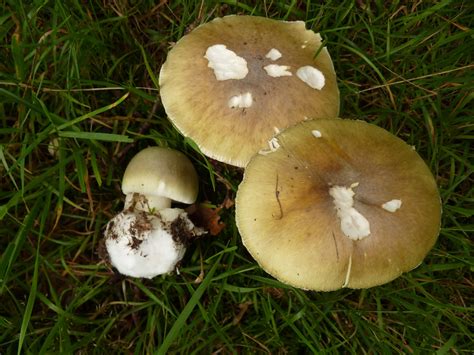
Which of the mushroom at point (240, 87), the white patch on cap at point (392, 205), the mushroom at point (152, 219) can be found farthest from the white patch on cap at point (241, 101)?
the white patch on cap at point (392, 205)

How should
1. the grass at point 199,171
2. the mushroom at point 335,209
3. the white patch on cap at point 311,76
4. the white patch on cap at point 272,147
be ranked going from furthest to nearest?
1. the grass at point 199,171
2. the white patch on cap at point 311,76
3. the white patch on cap at point 272,147
4. the mushroom at point 335,209

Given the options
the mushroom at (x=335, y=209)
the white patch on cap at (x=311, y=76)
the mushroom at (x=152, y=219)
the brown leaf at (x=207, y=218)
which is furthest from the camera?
the brown leaf at (x=207, y=218)

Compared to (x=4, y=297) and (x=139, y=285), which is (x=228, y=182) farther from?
(x=4, y=297)

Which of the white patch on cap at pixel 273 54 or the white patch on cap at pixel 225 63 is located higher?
the white patch on cap at pixel 273 54

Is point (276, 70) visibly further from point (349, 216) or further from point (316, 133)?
point (349, 216)

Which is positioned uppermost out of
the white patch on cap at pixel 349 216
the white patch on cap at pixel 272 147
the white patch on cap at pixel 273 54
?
the white patch on cap at pixel 273 54

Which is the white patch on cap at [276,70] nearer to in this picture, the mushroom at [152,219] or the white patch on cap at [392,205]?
the mushroom at [152,219]

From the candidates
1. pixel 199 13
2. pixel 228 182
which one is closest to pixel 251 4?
pixel 199 13
